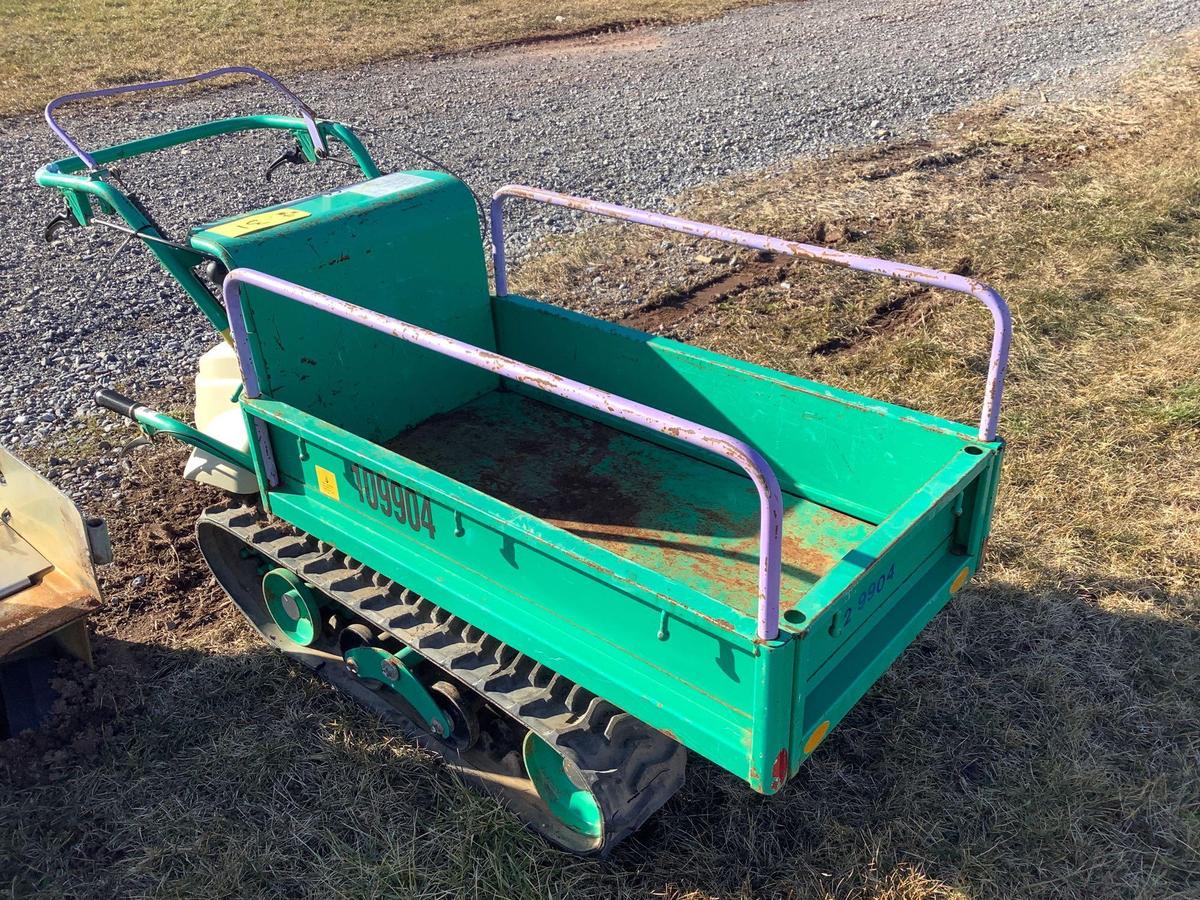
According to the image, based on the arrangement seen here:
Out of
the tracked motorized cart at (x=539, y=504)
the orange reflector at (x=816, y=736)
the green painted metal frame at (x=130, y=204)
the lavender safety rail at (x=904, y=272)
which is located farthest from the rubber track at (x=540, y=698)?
the lavender safety rail at (x=904, y=272)

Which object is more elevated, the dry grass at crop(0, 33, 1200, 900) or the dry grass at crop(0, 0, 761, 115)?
the dry grass at crop(0, 0, 761, 115)

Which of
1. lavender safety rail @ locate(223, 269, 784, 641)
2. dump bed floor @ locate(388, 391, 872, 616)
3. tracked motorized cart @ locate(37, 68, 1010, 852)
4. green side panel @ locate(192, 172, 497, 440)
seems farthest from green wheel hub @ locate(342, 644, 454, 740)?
lavender safety rail @ locate(223, 269, 784, 641)

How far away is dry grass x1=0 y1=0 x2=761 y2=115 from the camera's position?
1142 centimetres

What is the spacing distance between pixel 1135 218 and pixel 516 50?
7700 millimetres

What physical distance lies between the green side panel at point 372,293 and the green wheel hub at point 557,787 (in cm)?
140

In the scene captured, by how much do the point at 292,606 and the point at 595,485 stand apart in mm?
1187

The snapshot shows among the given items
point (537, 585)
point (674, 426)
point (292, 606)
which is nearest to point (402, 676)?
point (292, 606)

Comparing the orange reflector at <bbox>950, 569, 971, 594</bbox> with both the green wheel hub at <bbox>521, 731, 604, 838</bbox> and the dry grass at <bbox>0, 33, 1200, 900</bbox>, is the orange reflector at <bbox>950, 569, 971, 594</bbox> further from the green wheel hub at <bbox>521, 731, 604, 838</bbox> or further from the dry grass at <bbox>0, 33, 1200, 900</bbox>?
the green wheel hub at <bbox>521, 731, 604, 838</bbox>

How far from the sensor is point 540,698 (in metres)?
2.98

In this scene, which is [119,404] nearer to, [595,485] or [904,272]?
[595,485]

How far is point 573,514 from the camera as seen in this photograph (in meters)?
3.72

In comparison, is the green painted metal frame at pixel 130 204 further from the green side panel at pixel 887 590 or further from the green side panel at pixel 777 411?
the green side panel at pixel 887 590

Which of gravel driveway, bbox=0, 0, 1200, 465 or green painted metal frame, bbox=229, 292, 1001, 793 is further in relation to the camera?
gravel driveway, bbox=0, 0, 1200, 465

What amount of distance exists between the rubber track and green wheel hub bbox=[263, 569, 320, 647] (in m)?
0.21
